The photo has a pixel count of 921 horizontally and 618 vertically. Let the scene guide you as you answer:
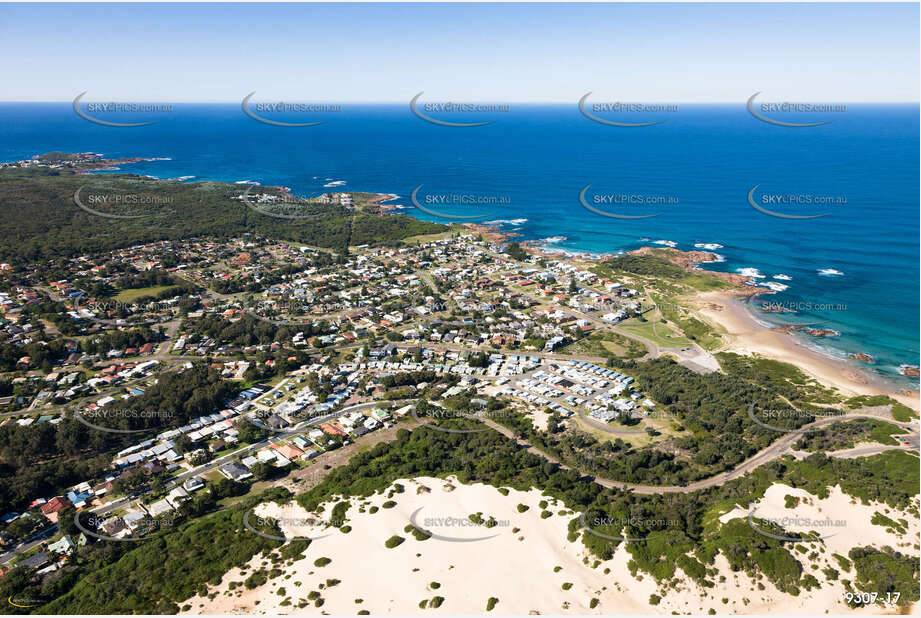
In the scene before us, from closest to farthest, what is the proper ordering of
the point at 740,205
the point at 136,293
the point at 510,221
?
1. the point at 136,293
2. the point at 510,221
3. the point at 740,205

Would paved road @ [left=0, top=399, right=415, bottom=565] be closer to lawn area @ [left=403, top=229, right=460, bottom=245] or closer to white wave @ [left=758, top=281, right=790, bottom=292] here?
lawn area @ [left=403, top=229, right=460, bottom=245]

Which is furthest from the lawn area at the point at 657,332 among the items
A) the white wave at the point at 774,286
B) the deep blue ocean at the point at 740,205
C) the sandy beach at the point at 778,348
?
the white wave at the point at 774,286

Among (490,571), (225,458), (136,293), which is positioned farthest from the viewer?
(136,293)

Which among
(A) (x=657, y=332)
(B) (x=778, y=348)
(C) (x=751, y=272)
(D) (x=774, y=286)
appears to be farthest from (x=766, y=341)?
(C) (x=751, y=272)

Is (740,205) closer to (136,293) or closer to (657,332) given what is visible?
(657,332)

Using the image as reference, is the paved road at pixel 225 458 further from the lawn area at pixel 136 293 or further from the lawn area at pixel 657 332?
the lawn area at pixel 136 293

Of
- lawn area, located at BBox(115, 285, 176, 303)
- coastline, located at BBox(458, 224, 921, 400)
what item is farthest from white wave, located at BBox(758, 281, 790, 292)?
lawn area, located at BBox(115, 285, 176, 303)
